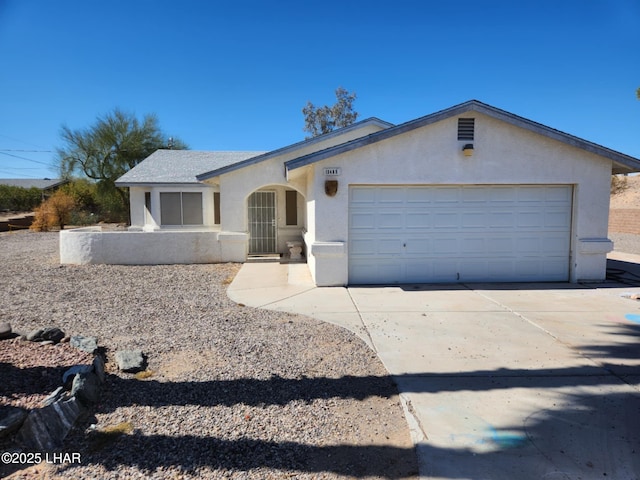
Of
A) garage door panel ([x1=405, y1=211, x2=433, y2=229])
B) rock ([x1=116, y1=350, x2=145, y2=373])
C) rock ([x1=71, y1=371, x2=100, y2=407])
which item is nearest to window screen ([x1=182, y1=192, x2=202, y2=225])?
garage door panel ([x1=405, y1=211, x2=433, y2=229])

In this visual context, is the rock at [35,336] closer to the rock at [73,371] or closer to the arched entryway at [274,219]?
the rock at [73,371]

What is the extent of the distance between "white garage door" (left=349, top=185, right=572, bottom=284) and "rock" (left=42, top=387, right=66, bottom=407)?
6.75 m

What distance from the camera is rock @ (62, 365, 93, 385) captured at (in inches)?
158

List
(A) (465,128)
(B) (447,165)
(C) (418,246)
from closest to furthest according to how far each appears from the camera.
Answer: (A) (465,128) < (B) (447,165) < (C) (418,246)

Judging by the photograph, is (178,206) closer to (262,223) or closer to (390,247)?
(262,223)

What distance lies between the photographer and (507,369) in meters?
4.73

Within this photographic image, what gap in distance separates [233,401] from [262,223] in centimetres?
1177

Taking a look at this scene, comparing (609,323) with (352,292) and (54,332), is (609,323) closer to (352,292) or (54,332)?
(352,292)

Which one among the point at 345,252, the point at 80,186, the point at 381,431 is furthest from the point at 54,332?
the point at 80,186

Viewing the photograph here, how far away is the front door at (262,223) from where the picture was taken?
15.3m

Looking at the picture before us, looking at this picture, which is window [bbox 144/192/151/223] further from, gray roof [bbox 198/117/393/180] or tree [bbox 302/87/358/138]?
tree [bbox 302/87/358/138]

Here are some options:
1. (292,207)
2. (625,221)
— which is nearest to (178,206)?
(292,207)

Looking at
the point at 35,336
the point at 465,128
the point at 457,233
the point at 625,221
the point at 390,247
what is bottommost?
the point at 35,336

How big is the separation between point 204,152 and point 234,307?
15.0 m
